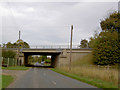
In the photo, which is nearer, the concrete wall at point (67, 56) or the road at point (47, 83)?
the road at point (47, 83)

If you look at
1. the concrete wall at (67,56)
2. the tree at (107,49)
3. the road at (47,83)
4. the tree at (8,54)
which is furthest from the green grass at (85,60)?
the road at (47,83)

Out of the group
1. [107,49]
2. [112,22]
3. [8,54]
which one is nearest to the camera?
[107,49]

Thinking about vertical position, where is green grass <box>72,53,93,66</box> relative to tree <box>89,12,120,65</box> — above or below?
below

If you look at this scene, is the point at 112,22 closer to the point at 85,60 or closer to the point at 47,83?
the point at 85,60

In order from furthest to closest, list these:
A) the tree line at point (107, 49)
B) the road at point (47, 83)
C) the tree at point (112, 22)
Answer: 1. the tree at point (112, 22)
2. the tree line at point (107, 49)
3. the road at point (47, 83)

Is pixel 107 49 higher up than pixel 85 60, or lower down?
higher up

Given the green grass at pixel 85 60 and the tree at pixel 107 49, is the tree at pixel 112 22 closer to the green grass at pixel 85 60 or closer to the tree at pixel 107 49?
the tree at pixel 107 49

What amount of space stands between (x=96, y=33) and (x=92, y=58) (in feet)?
21.9

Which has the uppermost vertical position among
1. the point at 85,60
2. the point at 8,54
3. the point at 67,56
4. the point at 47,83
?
the point at 8,54

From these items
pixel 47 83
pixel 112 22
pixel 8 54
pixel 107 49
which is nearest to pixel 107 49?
pixel 107 49

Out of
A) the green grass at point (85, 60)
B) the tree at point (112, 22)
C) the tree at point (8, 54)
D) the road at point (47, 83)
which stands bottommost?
the road at point (47, 83)

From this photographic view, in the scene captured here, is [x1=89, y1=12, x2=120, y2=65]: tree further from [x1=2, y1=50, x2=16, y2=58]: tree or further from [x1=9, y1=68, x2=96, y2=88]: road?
[x1=9, y1=68, x2=96, y2=88]: road

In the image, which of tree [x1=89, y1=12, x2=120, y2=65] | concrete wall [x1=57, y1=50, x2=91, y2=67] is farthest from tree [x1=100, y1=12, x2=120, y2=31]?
concrete wall [x1=57, y1=50, x2=91, y2=67]

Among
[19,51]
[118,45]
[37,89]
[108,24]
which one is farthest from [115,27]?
[37,89]
